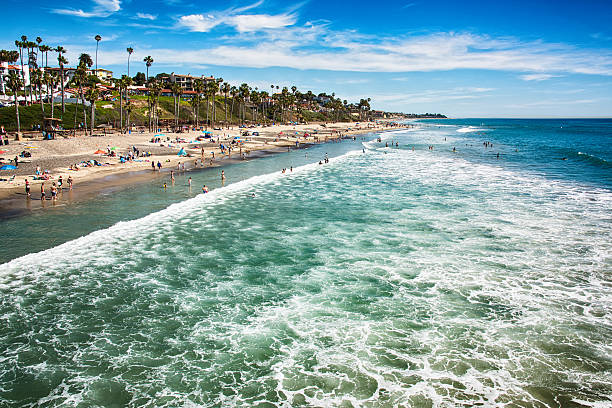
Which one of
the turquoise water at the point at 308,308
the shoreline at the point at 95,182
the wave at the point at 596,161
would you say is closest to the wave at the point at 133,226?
the turquoise water at the point at 308,308

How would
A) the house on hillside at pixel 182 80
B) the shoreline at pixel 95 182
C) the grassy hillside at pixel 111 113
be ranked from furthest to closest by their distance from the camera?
the house on hillside at pixel 182 80 → the grassy hillside at pixel 111 113 → the shoreline at pixel 95 182

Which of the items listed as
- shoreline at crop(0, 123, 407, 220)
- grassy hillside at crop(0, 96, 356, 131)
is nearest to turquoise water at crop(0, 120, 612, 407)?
shoreline at crop(0, 123, 407, 220)

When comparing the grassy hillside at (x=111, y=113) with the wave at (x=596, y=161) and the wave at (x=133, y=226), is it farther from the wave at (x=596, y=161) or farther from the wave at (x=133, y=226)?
the wave at (x=596, y=161)

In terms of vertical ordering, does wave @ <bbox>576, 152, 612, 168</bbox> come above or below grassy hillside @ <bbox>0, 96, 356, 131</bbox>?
below

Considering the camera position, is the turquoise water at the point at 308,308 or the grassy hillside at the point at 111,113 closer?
the turquoise water at the point at 308,308

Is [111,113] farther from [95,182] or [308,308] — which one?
[308,308]

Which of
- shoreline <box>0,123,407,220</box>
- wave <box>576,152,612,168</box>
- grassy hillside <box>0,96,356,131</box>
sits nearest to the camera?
→ shoreline <box>0,123,407,220</box>

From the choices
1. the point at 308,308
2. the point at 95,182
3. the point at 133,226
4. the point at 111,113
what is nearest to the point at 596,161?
the point at 308,308

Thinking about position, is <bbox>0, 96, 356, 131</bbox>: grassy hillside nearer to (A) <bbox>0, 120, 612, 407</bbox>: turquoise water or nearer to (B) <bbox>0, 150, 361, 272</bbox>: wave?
(B) <bbox>0, 150, 361, 272</bbox>: wave

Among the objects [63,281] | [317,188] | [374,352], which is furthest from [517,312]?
[317,188]
